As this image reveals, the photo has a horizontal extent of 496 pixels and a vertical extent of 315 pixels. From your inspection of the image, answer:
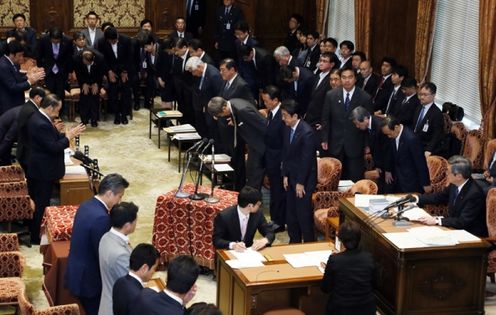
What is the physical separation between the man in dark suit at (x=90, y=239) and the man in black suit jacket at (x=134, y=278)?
1.03m

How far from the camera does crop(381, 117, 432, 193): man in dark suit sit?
31.9 ft

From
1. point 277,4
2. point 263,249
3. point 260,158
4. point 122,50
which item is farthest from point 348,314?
point 277,4

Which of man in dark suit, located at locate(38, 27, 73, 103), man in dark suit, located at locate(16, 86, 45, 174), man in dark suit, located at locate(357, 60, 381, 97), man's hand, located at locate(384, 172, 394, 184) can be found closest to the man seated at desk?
man's hand, located at locate(384, 172, 394, 184)

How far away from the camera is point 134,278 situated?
623cm

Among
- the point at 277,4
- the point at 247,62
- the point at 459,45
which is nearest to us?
the point at 459,45

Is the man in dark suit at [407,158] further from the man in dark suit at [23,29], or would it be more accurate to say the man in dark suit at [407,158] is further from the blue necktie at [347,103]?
the man in dark suit at [23,29]

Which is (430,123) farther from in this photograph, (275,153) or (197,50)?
(197,50)

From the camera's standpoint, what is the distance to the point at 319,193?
32.8ft

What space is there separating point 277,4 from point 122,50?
158 inches

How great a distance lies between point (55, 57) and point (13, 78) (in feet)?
9.50

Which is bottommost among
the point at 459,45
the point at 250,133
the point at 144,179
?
the point at 144,179

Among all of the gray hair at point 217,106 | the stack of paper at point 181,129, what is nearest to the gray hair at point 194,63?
the stack of paper at point 181,129

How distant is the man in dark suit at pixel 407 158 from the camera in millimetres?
9711

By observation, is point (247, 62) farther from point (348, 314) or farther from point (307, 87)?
point (348, 314)
